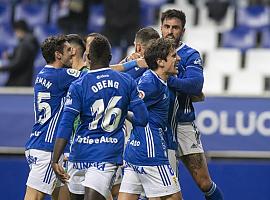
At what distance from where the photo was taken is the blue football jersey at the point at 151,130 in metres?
8.41

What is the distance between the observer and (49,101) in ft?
29.2

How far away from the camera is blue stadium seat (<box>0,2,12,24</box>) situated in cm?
1661

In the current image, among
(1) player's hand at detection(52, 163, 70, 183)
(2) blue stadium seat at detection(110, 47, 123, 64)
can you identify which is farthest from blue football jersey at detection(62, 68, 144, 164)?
(2) blue stadium seat at detection(110, 47, 123, 64)

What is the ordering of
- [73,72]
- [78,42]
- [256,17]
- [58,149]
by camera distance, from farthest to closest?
[256,17] → [78,42] → [73,72] → [58,149]

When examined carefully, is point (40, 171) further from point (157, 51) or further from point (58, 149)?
point (157, 51)

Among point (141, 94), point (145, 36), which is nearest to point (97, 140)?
point (141, 94)

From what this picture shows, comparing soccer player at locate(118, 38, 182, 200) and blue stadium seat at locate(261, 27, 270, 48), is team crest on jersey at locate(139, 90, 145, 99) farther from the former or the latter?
blue stadium seat at locate(261, 27, 270, 48)

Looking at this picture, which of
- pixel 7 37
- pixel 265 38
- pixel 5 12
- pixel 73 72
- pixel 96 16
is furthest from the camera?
pixel 5 12

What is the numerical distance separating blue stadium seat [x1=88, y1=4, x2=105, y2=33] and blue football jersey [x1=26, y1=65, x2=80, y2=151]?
7.10 m

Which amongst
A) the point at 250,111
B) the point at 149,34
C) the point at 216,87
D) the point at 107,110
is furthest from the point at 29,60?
the point at 107,110

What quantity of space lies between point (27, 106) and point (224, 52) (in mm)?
4803

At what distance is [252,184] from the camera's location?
11.0 metres

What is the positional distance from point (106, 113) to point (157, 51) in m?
0.78

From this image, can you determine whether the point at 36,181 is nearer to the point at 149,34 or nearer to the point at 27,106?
the point at 149,34
